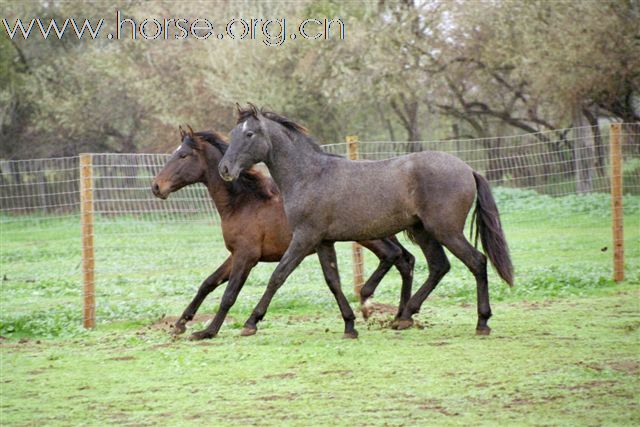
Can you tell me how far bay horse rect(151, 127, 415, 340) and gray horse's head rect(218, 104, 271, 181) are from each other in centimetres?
69

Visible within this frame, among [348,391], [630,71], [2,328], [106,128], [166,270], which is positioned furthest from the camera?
[106,128]

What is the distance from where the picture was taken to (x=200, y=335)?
8.72m

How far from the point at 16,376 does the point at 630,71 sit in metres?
18.7

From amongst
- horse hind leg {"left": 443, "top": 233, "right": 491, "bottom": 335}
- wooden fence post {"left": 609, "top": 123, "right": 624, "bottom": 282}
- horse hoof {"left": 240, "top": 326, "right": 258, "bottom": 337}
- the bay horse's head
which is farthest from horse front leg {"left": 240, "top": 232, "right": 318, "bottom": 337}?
wooden fence post {"left": 609, "top": 123, "right": 624, "bottom": 282}

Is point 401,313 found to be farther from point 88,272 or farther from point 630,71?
point 630,71

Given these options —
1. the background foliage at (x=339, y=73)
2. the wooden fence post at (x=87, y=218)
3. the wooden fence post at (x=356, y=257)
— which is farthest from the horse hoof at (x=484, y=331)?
the background foliage at (x=339, y=73)

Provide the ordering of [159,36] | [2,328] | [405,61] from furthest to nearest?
[159,36] → [405,61] → [2,328]

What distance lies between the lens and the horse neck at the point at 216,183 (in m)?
9.24

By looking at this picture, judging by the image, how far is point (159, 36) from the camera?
1280 inches

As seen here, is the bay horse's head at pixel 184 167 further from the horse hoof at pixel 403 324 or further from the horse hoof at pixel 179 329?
the horse hoof at pixel 403 324

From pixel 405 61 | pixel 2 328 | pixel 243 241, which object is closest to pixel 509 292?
pixel 243 241

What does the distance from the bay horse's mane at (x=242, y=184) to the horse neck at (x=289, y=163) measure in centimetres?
65

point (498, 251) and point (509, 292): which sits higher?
point (498, 251)

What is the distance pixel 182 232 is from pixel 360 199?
8676 mm
